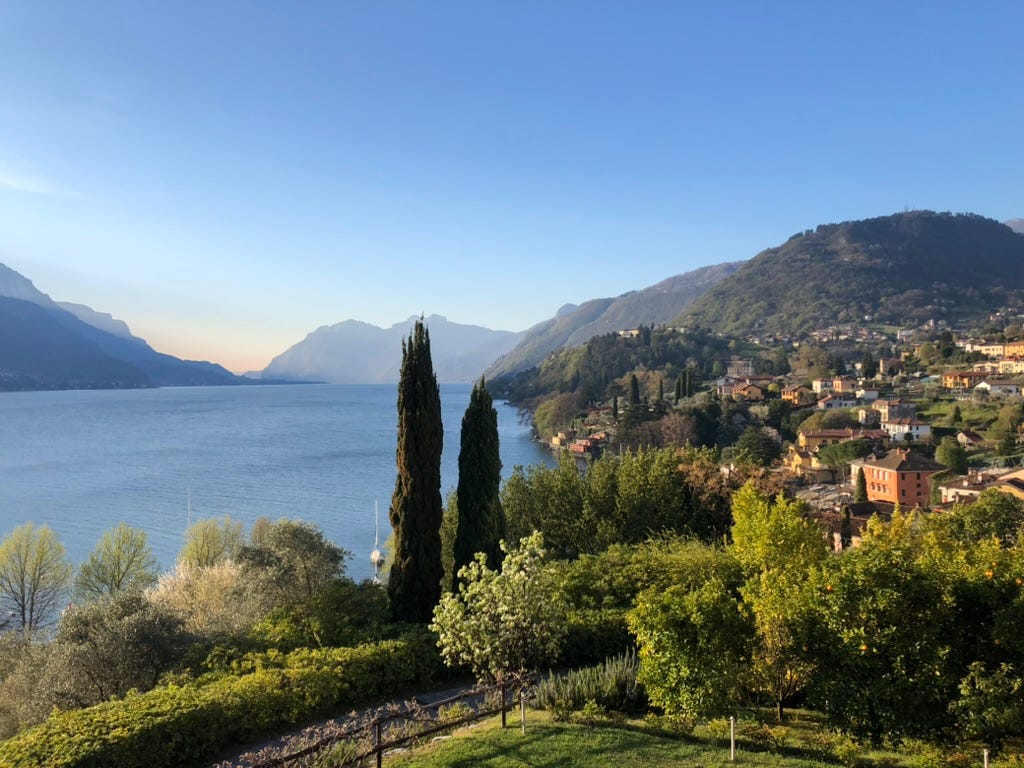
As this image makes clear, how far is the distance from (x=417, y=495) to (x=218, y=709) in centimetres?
692

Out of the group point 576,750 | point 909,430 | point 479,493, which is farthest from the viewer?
point 909,430

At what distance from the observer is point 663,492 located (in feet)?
68.7

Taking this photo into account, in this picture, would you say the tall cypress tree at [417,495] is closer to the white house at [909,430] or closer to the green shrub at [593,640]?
the green shrub at [593,640]

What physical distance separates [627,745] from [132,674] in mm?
8945

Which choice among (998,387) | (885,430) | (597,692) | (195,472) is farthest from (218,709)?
(998,387)

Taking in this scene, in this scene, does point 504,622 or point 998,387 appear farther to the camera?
point 998,387

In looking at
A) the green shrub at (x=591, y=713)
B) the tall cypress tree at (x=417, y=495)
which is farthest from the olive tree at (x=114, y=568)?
the green shrub at (x=591, y=713)

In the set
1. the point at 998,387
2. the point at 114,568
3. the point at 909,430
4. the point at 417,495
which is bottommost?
the point at 114,568

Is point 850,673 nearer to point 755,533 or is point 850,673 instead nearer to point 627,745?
point 627,745

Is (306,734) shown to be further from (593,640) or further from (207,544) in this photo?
(207,544)

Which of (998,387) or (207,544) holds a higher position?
A: (998,387)

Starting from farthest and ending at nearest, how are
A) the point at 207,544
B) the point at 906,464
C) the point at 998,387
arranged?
1. the point at 998,387
2. the point at 906,464
3. the point at 207,544

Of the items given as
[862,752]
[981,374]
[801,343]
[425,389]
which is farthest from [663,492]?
[801,343]

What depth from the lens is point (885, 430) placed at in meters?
65.0
